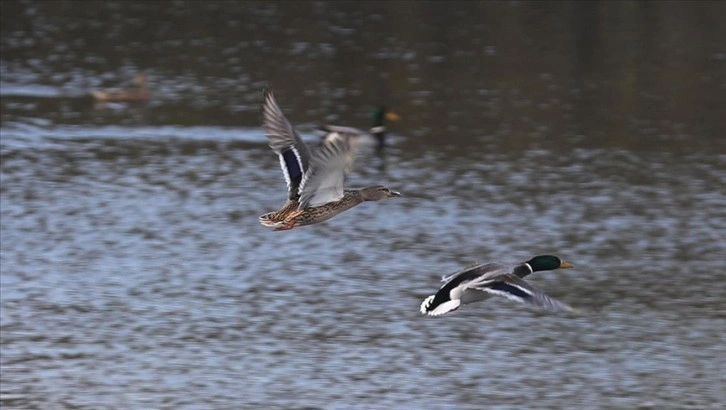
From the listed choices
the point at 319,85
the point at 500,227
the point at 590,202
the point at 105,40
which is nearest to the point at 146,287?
the point at 500,227

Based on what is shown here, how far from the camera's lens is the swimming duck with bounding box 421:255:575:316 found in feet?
21.3

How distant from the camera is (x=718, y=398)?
14180 mm

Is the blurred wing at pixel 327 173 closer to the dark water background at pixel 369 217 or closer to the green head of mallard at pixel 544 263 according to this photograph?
the green head of mallard at pixel 544 263

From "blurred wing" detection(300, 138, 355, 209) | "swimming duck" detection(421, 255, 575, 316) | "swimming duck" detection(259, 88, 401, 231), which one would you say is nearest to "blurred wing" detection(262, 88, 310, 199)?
"swimming duck" detection(259, 88, 401, 231)

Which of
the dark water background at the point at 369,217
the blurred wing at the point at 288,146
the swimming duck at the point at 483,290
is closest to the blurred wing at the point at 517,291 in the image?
the swimming duck at the point at 483,290

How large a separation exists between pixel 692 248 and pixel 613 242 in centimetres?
96

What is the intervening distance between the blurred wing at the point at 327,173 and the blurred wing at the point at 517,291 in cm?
77

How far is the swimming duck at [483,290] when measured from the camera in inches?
255

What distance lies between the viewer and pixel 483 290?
22.2ft

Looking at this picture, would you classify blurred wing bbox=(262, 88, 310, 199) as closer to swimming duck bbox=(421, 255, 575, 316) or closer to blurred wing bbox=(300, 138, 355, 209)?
blurred wing bbox=(300, 138, 355, 209)

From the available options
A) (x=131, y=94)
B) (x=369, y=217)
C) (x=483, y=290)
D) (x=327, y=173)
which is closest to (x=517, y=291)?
(x=483, y=290)

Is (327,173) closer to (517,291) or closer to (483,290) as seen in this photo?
(483,290)

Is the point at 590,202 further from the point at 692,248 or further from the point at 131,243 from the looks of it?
the point at 131,243

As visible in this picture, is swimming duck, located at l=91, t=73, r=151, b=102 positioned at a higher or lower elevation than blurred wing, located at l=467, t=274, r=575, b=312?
higher
